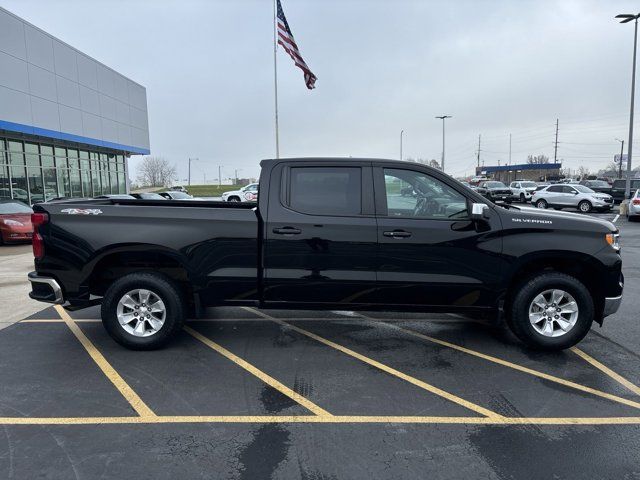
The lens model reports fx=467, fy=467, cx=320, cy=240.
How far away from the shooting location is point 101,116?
26.4m

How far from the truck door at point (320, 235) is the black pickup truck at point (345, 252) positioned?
11 millimetres

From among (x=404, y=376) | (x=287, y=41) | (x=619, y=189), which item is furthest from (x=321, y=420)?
(x=619, y=189)

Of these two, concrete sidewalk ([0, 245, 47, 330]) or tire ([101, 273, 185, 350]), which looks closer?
tire ([101, 273, 185, 350])

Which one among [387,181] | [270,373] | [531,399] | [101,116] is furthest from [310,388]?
[101,116]

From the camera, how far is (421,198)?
4.82m

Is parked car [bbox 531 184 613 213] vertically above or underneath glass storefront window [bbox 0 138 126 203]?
underneath

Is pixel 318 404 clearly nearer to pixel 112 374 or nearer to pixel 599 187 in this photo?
pixel 112 374

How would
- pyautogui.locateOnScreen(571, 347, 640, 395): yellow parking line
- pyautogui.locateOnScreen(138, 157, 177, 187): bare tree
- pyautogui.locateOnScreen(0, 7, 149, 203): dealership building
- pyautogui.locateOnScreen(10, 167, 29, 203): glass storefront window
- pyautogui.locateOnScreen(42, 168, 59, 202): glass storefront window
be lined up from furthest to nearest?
pyautogui.locateOnScreen(138, 157, 177, 187): bare tree → pyautogui.locateOnScreen(42, 168, 59, 202): glass storefront window → pyautogui.locateOnScreen(10, 167, 29, 203): glass storefront window → pyautogui.locateOnScreen(0, 7, 149, 203): dealership building → pyautogui.locateOnScreen(571, 347, 640, 395): yellow parking line

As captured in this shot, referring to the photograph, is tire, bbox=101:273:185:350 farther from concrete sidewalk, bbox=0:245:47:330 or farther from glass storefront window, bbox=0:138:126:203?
glass storefront window, bbox=0:138:126:203

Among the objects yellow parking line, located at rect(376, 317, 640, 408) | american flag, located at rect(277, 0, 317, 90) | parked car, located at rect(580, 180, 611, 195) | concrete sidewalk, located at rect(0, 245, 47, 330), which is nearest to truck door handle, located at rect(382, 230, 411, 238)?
yellow parking line, located at rect(376, 317, 640, 408)

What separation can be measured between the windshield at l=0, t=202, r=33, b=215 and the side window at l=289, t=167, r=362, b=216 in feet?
41.4

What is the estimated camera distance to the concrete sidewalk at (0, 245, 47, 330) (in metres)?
6.54

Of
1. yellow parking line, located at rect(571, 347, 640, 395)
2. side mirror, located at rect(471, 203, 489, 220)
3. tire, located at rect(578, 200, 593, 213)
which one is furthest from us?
tire, located at rect(578, 200, 593, 213)

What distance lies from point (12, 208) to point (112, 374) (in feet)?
40.4
